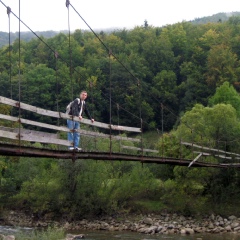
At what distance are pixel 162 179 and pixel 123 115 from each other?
886 inches

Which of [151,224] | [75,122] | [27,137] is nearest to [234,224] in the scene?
[151,224]

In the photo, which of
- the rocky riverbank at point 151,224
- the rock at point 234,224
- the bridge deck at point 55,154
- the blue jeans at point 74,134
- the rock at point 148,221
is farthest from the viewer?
the rock at point 148,221

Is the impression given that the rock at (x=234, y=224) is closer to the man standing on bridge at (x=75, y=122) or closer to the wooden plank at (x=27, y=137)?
the man standing on bridge at (x=75, y=122)

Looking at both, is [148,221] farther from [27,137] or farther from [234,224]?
[27,137]

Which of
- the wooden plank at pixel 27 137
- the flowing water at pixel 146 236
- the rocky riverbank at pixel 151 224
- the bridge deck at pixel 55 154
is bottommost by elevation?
the flowing water at pixel 146 236

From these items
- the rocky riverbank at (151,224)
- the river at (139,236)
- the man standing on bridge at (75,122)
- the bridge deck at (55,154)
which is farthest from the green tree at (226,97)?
the man standing on bridge at (75,122)

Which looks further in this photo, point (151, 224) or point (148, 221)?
point (148, 221)

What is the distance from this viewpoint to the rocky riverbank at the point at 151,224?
25172mm

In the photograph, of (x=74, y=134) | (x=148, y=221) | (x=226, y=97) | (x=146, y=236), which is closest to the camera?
(x=74, y=134)

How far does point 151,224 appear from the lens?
2681 cm

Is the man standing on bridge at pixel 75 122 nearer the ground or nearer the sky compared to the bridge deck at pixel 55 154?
nearer the sky

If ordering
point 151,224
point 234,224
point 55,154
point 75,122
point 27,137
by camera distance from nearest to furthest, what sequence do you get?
point 27,137, point 55,154, point 75,122, point 234,224, point 151,224

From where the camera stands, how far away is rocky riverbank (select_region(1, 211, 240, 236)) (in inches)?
991

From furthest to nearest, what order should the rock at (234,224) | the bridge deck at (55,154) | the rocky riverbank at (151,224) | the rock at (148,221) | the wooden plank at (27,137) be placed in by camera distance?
the rock at (148,221), the rock at (234,224), the rocky riverbank at (151,224), the bridge deck at (55,154), the wooden plank at (27,137)
